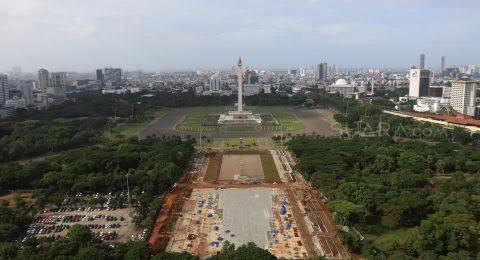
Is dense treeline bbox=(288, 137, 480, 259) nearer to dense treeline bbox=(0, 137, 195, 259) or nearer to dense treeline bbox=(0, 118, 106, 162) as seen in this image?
dense treeline bbox=(0, 137, 195, 259)

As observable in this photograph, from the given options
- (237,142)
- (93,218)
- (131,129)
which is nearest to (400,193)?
(93,218)

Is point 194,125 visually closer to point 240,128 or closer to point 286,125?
point 240,128

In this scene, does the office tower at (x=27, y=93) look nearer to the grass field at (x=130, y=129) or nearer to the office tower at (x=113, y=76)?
the grass field at (x=130, y=129)

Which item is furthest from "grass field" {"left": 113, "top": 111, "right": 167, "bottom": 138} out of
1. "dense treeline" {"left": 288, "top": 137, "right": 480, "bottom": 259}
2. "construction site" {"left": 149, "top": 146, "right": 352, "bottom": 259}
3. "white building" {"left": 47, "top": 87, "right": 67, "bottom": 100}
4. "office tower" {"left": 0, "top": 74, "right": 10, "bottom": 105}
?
"white building" {"left": 47, "top": 87, "right": 67, "bottom": 100}

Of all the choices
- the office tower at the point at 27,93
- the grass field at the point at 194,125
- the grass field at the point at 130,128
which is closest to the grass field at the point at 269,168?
the grass field at the point at 194,125

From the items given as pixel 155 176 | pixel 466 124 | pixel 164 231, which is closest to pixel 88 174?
pixel 155 176
